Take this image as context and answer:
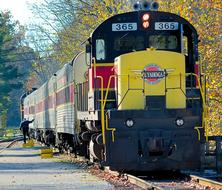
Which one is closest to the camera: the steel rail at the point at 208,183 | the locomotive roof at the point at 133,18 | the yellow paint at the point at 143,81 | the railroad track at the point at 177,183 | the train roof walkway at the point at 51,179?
the steel rail at the point at 208,183

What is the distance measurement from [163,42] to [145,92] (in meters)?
1.52

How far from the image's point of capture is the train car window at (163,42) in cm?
1516

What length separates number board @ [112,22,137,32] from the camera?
49.1 feet

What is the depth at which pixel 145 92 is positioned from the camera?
1436 cm

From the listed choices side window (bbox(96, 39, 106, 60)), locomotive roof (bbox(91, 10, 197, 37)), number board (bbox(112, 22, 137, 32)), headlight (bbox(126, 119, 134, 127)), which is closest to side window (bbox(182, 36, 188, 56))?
locomotive roof (bbox(91, 10, 197, 37))

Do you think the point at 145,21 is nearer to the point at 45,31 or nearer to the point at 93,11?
the point at 93,11

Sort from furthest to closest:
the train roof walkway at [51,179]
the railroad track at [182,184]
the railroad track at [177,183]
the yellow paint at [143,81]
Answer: the yellow paint at [143,81] → the train roof walkway at [51,179] → the railroad track at [177,183] → the railroad track at [182,184]

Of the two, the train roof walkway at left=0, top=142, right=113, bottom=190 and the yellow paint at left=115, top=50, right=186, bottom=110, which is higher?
the yellow paint at left=115, top=50, right=186, bottom=110

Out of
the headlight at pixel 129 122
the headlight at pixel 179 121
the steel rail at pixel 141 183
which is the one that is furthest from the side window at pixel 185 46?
the steel rail at pixel 141 183

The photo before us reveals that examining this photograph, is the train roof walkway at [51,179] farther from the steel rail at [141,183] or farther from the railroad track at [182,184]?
the railroad track at [182,184]

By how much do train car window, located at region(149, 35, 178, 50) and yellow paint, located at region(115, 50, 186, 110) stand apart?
0.69 meters

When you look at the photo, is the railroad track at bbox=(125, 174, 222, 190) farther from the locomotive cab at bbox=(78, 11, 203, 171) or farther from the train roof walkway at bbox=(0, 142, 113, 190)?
the train roof walkway at bbox=(0, 142, 113, 190)

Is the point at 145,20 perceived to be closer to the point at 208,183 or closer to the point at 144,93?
the point at 144,93

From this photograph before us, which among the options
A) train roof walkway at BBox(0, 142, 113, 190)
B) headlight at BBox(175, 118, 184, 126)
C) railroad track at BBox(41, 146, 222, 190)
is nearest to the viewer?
railroad track at BBox(41, 146, 222, 190)
